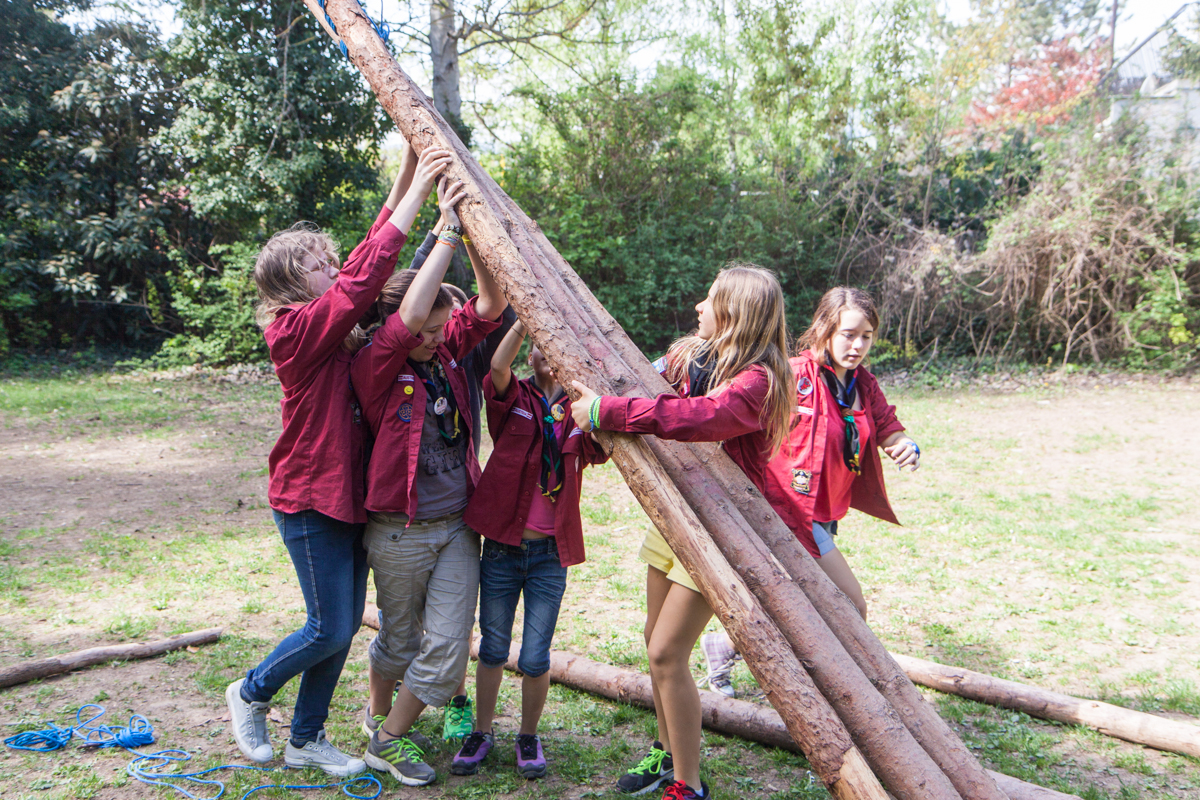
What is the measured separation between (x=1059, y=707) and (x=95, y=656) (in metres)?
4.54

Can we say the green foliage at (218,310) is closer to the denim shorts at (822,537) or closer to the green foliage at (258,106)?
the green foliage at (258,106)

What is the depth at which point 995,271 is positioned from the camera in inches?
541

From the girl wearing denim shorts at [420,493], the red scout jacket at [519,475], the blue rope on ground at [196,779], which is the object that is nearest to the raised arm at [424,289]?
the girl wearing denim shorts at [420,493]

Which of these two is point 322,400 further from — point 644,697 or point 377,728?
point 644,697

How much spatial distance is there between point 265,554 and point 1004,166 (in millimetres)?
14200

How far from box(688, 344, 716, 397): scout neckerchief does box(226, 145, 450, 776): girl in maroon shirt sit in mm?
1141

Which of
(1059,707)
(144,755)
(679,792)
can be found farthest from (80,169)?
(1059,707)

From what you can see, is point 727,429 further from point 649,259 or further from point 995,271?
point 995,271

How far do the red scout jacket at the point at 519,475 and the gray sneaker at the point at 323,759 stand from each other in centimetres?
104

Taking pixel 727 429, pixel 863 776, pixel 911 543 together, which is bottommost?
pixel 911 543

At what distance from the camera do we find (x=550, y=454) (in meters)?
3.21

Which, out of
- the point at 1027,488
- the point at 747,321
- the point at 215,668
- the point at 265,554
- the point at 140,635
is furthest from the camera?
the point at 1027,488

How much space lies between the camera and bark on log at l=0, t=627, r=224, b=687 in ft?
12.1

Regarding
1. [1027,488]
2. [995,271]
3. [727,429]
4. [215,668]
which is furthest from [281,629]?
[995,271]
